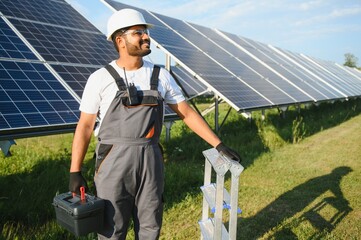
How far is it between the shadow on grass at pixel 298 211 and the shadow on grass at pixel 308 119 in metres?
3.60

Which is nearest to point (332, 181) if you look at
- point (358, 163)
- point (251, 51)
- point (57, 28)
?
point (358, 163)

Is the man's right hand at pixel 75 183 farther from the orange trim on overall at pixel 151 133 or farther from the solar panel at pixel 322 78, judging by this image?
the solar panel at pixel 322 78

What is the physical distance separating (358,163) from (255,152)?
214 centimetres

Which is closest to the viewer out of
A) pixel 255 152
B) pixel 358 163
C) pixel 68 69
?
pixel 68 69

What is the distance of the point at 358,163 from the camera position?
7711 millimetres

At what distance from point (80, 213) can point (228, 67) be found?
8.38 m

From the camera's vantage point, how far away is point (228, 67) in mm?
10320

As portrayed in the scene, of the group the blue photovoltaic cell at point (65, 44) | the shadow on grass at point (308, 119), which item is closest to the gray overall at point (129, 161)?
the blue photovoltaic cell at point (65, 44)

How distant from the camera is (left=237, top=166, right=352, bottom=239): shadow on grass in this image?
Result: 4.62 meters

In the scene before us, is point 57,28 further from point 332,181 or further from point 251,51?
point 251,51

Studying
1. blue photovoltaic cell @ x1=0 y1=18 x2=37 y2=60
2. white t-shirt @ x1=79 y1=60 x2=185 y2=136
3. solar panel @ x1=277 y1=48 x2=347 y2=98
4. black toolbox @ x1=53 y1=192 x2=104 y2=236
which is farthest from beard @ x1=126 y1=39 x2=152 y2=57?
solar panel @ x1=277 y1=48 x2=347 y2=98

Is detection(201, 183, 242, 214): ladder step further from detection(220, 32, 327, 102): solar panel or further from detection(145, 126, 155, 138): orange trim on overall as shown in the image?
detection(220, 32, 327, 102): solar panel

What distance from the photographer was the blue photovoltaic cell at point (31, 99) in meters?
4.34

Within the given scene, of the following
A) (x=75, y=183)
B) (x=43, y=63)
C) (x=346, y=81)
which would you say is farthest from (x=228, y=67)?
(x=346, y=81)
